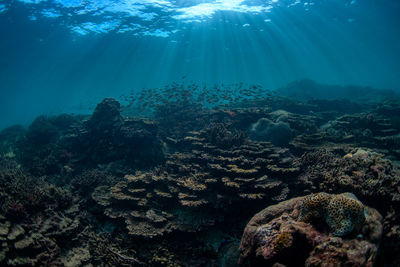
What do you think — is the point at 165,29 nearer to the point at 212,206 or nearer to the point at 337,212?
the point at 212,206

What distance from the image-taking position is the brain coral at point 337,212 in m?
2.88

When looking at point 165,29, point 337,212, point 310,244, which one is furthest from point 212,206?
point 165,29

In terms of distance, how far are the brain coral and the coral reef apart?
0.5 inches

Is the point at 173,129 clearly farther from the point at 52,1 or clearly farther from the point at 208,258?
the point at 52,1

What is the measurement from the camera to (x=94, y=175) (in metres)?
7.97

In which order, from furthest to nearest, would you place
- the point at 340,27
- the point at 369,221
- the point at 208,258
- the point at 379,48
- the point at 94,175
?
the point at 379,48, the point at 340,27, the point at 94,175, the point at 208,258, the point at 369,221

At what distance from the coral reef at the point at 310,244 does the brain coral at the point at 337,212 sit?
0.01 m

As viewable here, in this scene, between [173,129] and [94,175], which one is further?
[173,129]

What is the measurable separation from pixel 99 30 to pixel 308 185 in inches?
1321

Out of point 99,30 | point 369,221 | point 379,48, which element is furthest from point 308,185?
point 379,48

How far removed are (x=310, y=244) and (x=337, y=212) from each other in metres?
0.66

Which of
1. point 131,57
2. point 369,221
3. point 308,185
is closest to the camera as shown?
point 369,221

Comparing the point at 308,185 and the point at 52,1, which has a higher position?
the point at 52,1

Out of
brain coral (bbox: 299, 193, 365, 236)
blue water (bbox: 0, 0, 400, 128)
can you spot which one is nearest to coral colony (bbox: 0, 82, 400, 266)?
brain coral (bbox: 299, 193, 365, 236)
